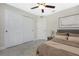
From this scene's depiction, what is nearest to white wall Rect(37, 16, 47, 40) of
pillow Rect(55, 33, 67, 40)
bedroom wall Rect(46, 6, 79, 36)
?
bedroom wall Rect(46, 6, 79, 36)

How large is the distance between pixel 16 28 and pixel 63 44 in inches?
30.4

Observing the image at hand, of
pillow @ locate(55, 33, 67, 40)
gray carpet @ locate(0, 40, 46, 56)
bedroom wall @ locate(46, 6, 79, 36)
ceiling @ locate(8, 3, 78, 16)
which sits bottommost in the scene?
gray carpet @ locate(0, 40, 46, 56)

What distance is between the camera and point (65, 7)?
1.45 metres

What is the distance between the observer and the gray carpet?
1.45 metres

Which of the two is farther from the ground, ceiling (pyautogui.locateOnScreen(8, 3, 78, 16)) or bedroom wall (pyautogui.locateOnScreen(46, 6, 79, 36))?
ceiling (pyautogui.locateOnScreen(8, 3, 78, 16))

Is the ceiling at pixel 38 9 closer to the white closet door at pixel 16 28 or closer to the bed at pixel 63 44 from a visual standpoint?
the white closet door at pixel 16 28

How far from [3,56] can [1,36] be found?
338 mm

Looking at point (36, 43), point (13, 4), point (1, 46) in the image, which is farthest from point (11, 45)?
point (13, 4)

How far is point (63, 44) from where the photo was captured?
4.72 ft

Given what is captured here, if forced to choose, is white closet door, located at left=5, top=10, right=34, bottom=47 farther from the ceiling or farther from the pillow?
the pillow

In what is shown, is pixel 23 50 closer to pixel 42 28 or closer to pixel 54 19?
pixel 42 28

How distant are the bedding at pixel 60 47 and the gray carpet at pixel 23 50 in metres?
0.09

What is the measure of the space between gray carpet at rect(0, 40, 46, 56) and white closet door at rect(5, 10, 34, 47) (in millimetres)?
75

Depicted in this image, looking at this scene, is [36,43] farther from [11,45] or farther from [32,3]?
[32,3]
